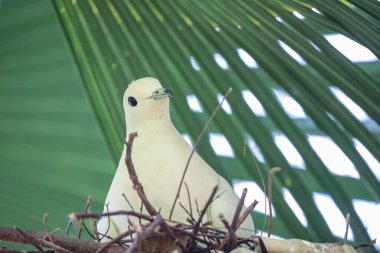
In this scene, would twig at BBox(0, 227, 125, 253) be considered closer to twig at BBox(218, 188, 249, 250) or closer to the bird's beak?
twig at BBox(218, 188, 249, 250)

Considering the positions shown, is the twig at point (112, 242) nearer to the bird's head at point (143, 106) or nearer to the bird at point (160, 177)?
the bird at point (160, 177)

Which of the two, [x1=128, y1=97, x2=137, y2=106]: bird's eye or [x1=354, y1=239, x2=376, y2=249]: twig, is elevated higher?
[x1=128, y1=97, x2=137, y2=106]: bird's eye

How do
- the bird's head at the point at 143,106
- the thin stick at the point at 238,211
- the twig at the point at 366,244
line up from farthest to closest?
the bird's head at the point at 143,106 → the twig at the point at 366,244 → the thin stick at the point at 238,211

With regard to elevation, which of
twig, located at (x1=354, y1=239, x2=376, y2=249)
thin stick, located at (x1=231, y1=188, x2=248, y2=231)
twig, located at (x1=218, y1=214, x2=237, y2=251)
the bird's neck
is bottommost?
twig, located at (x1=354, y1=239, x2=376, y2=249)

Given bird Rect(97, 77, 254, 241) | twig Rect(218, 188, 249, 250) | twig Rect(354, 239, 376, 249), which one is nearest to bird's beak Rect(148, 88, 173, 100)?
bird Rect(97, 77, 254, 241)

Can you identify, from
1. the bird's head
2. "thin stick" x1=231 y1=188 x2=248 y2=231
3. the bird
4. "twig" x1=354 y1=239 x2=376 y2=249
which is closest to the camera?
"thin stick" x1=231 y1=188 x2=248 y2=231

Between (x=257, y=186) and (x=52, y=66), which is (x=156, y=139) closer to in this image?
(x=257, y=186)

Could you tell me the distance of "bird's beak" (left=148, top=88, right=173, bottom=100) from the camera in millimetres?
2209

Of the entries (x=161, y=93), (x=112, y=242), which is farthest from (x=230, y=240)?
(x=161, y=93)

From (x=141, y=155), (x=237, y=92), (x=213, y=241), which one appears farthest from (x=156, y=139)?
(x=213, y=241)

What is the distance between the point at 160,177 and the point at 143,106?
0.23 m

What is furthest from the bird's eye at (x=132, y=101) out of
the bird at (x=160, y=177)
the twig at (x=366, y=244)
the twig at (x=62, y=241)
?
the twig at (x=366, y=244)

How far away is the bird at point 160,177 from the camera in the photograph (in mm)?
2193

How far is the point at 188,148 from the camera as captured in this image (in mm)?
2305
